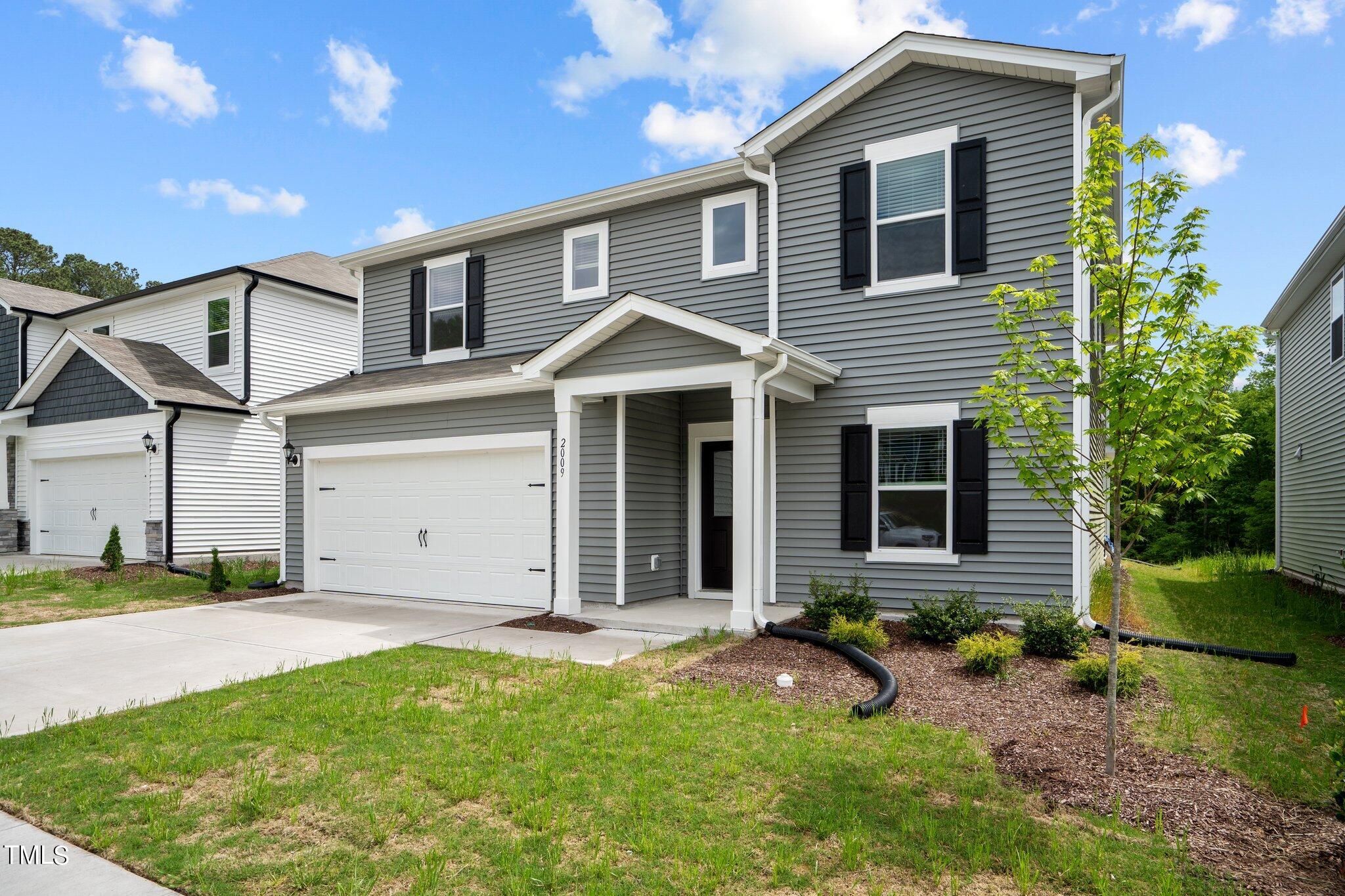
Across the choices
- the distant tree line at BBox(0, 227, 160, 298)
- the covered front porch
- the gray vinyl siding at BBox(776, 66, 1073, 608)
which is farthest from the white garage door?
the distant tree line at BBox(0, 227, 160, 298)

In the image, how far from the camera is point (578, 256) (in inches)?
438

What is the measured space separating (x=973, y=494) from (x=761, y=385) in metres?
2.48

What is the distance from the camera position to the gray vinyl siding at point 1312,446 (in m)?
11.5

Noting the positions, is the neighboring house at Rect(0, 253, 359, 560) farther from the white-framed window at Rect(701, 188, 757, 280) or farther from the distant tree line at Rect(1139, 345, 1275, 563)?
the distant tree line at Rect(1139, 345, 1275, 563)

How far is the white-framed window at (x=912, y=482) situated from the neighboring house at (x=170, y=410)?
11.5 m

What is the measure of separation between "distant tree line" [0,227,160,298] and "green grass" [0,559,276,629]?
3462 cm

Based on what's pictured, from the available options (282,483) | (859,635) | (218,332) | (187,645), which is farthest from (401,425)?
(218,332)

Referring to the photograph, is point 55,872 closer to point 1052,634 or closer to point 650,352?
point 650,352

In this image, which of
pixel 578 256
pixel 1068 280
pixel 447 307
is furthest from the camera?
pixel 447 307

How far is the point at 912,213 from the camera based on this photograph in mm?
8547

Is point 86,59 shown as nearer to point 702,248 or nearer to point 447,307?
point 447,307

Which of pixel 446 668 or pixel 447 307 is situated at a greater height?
pixel 447 307

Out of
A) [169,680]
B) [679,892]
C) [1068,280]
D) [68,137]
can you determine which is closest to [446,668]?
[169,680]

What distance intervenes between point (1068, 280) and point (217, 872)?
8.21m
